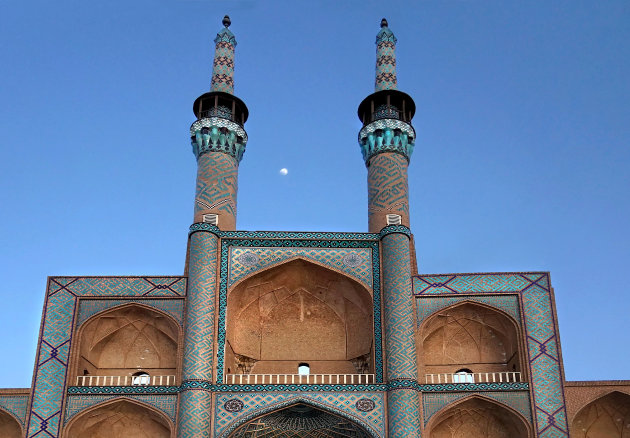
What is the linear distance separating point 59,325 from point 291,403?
16.3 ft

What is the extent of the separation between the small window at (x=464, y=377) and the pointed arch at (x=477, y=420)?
978 mm

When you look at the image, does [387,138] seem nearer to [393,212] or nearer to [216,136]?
[393,212]

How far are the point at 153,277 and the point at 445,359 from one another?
644 centimetres

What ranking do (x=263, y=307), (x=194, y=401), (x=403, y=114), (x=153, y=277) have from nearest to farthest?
(x=194, y=401) → (x=153, y=277) → (x=263, y=307) → (x=403, y=114)

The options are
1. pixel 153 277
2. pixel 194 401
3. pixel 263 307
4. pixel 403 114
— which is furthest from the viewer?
pixel 403 114

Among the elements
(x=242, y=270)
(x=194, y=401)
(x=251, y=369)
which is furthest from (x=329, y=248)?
(x=194, y=401)

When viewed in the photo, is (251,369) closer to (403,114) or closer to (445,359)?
(445,359)

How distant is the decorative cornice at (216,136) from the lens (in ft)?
62.3

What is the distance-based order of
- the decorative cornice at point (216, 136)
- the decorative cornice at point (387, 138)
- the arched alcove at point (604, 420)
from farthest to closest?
the decorative cornice at point (387, 138), the decorative cornice at point (216, 136), the arched alcove at point (604, 420)

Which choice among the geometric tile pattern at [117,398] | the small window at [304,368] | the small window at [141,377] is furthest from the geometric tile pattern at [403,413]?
the small window at [141,377]

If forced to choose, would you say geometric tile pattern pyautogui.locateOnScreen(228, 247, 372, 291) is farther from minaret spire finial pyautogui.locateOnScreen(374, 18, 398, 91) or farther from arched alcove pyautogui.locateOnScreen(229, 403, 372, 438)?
minaret spire finial pyautogui.locateOnScreen(374, 18, 398, 91)

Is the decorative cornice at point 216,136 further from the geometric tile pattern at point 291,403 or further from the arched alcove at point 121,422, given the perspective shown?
the arched alcove at point 121,422

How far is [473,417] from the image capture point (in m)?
16.6

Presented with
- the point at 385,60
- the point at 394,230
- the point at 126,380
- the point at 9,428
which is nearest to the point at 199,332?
the point at 126,380
